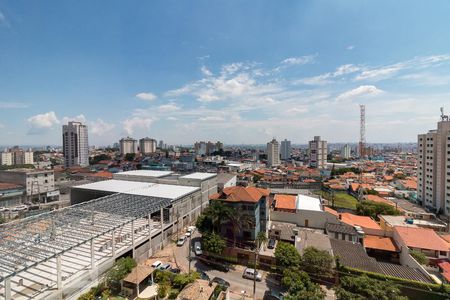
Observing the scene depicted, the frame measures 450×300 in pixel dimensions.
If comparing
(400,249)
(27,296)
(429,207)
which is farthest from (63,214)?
(429,207)

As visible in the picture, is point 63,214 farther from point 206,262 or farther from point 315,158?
point 315,158

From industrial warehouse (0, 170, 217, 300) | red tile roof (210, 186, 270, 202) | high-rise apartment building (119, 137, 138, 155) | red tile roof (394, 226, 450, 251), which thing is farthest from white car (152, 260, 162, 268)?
high-rise apartment building (119, 137, 138, 155)

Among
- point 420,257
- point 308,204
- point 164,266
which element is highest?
point 308,204

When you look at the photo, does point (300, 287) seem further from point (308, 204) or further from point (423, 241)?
point (308, 204)

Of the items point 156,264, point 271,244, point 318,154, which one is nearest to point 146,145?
point 318,154

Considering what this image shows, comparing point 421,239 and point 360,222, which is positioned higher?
point 421,239

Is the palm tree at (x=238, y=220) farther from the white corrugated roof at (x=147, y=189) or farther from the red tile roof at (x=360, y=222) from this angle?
the red tile roof at (x=360, y=222)

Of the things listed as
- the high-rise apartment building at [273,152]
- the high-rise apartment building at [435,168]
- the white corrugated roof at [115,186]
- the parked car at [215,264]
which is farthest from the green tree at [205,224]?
the high-rise apartment building at [273,152]
